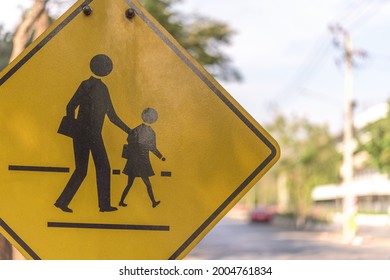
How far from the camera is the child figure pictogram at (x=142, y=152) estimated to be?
257cm

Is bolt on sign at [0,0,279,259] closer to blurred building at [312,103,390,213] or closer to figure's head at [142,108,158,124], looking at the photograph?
figure's head at [142,108,158,124]

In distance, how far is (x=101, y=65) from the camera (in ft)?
8.59

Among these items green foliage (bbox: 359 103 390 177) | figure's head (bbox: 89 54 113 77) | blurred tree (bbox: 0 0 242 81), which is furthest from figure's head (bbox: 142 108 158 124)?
green foliage (bbox: 359 103 390 177)

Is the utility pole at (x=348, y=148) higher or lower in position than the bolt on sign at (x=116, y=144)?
higher

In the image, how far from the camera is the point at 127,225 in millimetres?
2533

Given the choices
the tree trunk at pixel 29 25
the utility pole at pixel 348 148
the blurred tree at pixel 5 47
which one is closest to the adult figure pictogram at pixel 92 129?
the tree trunk at pixel 29 25

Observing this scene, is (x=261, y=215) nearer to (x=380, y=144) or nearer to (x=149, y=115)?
(x=380, y=144)

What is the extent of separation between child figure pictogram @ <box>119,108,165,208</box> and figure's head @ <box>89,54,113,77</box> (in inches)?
8.4

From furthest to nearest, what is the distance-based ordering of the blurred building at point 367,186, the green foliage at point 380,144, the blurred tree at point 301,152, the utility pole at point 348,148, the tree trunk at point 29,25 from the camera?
1. the blurred building at point 367,186
2. the blurred tree at point 301,152
3. the green foliage at point 380,144
4. the utility pole at point 348,148
5. the tree trunk at point 29,25

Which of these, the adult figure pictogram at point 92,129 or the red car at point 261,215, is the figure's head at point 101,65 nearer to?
the adult figure pictogram at point 92,129

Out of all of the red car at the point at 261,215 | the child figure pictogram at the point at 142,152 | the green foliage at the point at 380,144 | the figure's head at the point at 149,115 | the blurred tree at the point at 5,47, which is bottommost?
the child figure pictogram at the point at 142,152

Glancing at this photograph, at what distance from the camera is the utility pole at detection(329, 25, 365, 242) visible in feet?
95.7

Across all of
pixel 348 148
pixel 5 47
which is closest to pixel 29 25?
pixel 5 47
